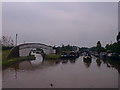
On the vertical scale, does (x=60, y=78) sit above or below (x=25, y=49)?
below

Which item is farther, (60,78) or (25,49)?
(25,49)

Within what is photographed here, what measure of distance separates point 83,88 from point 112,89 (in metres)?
1.47

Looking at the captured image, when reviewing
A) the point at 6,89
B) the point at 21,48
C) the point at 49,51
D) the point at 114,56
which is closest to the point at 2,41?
the point at 21,48

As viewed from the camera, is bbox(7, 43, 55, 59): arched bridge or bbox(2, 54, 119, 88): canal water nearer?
bbox(2, 54, 119, 88): canal water

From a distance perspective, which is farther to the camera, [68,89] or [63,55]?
[63,55]

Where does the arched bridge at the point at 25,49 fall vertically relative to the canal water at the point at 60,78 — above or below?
above

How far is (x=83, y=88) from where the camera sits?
37.7 ft

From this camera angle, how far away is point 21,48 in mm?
48031

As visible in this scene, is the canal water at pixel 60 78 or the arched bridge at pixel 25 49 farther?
the arched bridge at pixel 25 49

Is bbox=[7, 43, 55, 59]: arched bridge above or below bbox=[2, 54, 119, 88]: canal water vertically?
above

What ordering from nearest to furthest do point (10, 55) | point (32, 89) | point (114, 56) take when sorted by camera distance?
point (32, 89) → point (10, 55) → point (114, 56)

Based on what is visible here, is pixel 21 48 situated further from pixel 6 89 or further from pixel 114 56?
pixel 6 89

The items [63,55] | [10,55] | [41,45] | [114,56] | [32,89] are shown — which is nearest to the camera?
[32,89]

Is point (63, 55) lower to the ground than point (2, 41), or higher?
lower
